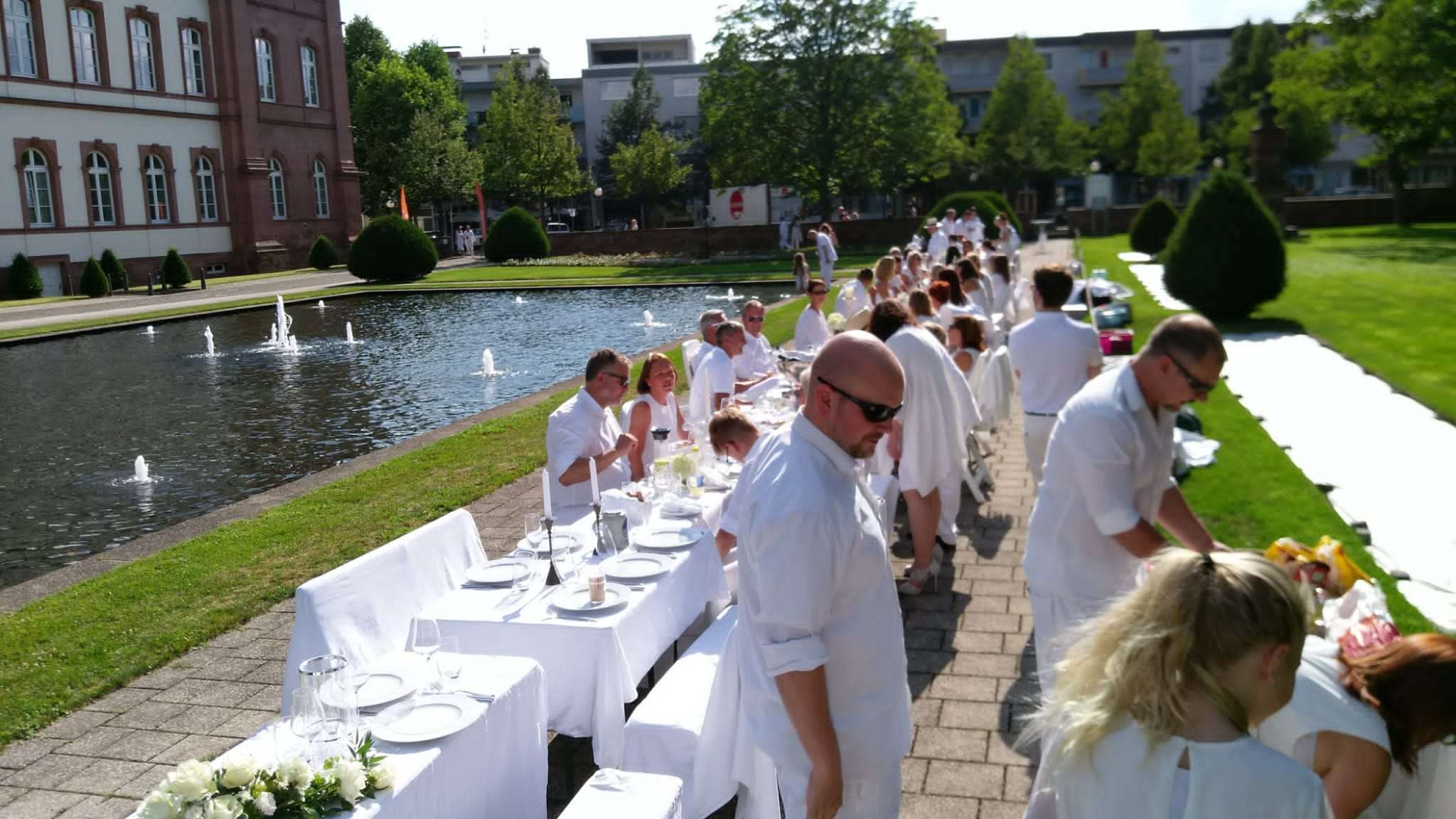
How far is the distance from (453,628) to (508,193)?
63278 mm

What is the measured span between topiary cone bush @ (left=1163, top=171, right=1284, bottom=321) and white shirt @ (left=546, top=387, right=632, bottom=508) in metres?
14.8

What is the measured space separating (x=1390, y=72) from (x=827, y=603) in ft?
136

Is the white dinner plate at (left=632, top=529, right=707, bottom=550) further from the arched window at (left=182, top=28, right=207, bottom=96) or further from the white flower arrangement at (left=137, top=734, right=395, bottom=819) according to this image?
the arched window at (left=182, top=28, right=207, bottom=96)

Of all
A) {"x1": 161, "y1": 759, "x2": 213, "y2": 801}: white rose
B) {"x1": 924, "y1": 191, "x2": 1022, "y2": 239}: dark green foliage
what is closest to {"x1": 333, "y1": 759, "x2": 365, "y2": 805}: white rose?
{"x1": 161, "y1": 759, "x2": 213, "y2": 801}: white rose

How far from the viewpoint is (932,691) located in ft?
18.4

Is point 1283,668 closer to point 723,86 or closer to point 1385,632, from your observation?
point 1385,632

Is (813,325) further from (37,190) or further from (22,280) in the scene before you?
(37,190)

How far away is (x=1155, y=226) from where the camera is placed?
110ft

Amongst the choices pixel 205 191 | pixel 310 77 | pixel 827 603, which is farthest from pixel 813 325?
pixel 310 77

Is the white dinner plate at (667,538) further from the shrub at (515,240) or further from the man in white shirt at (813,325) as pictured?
the shrub at (515,240)

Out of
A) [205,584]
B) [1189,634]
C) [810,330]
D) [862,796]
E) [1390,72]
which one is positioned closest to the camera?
[1189,634]

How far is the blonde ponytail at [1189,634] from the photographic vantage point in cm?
227

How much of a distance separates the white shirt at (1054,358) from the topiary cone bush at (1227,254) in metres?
12.9

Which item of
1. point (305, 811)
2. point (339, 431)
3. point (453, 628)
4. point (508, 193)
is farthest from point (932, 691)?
point (508, 193)
